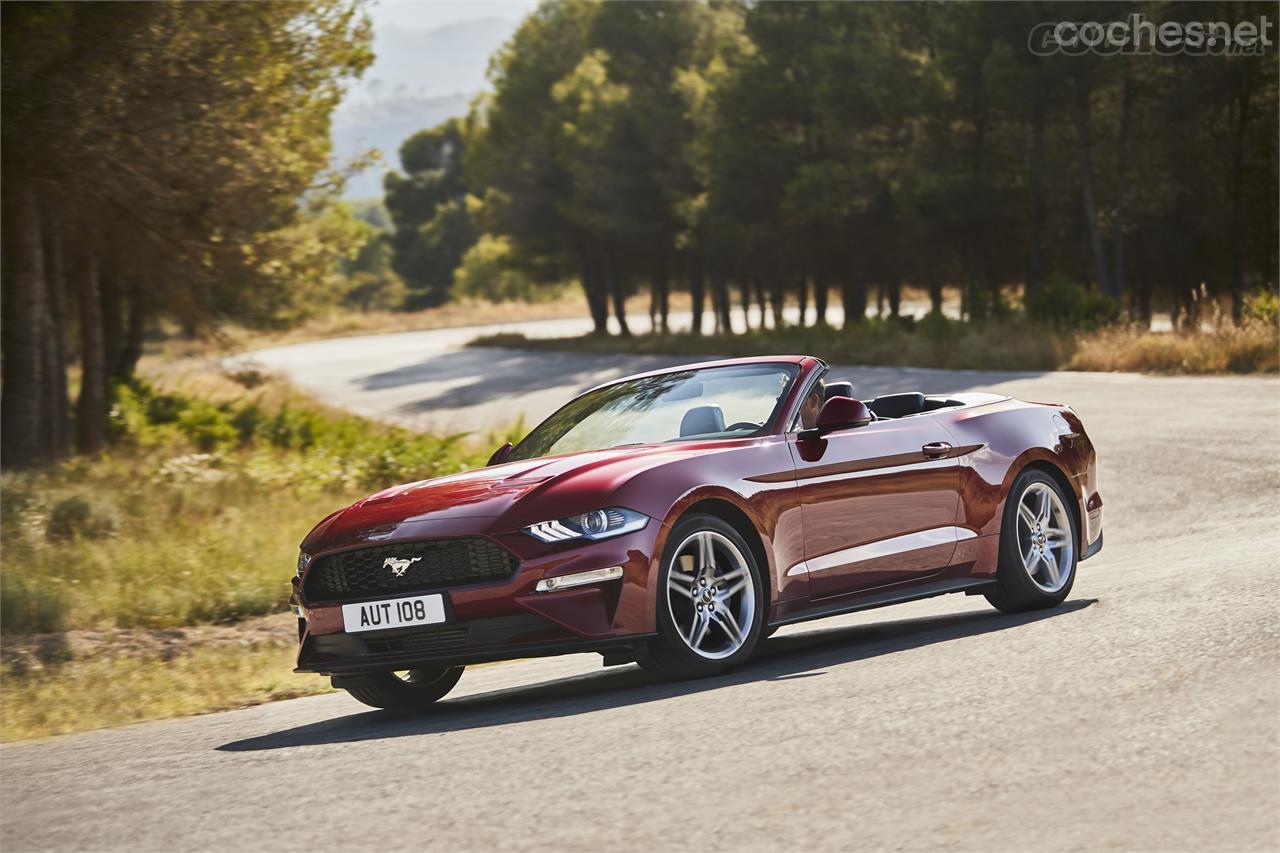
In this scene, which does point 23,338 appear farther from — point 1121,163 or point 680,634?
point 1121,163

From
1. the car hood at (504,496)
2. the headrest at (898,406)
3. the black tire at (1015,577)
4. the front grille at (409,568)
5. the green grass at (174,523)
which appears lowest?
the green grass at (174,523)

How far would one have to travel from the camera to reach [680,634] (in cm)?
708

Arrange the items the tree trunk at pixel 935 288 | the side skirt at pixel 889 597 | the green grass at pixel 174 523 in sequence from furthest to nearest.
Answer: the tree trunk at pixel 935 288
the green grass at pixel 174 523
the side skirt at pixel 889 597

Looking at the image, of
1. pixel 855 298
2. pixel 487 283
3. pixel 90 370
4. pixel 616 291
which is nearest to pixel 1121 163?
pixel 855 298

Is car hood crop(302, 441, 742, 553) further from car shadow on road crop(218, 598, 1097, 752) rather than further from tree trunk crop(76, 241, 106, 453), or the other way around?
tree trunk crop(76, 241, 106, 453)

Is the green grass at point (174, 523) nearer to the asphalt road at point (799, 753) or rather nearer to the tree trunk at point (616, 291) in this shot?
the asphalt road at point (799, 753)

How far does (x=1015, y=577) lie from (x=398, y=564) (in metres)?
3.44

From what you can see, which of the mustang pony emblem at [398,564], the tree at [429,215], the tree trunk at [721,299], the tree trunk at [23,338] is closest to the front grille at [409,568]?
the mustang pony emblem at [398,564]

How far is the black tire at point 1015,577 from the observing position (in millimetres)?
8789

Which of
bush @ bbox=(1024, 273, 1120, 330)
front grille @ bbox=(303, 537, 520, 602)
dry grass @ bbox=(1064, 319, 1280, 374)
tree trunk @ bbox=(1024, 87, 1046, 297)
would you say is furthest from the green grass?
tree trunk @ bbox=(1024, 87, 1046, 297)

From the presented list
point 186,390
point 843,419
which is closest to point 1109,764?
point 843,419

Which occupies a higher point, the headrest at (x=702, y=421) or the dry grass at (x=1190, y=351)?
the headrest at (x=702, y=421)

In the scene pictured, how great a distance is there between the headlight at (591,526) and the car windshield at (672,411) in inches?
37.4

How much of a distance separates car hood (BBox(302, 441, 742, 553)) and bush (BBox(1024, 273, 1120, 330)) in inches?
1085
